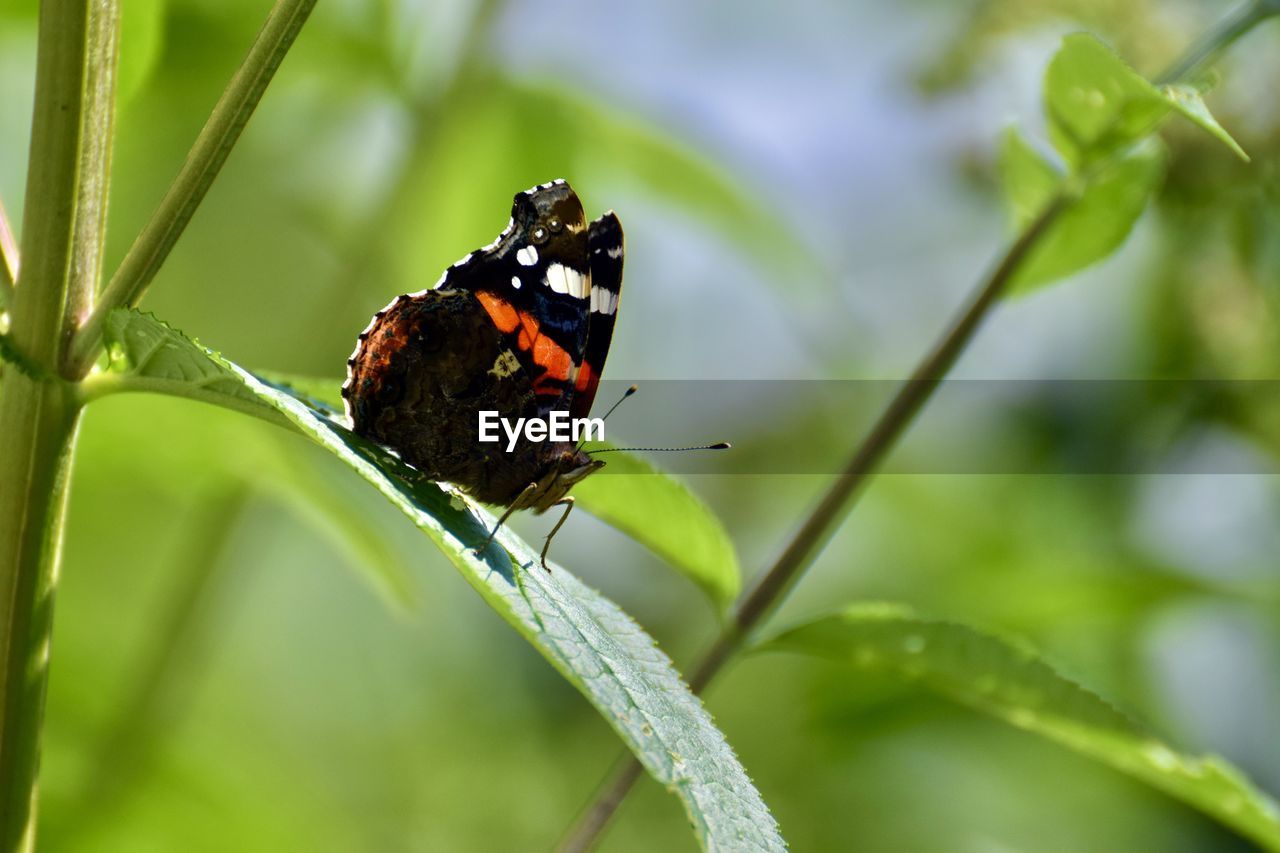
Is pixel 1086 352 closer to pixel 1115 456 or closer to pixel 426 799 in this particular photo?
pixel 1115 456

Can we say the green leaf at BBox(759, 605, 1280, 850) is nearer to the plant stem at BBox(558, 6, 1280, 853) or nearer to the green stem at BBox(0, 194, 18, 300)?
the plant stem at BBox(558, 6, 1280, 853)

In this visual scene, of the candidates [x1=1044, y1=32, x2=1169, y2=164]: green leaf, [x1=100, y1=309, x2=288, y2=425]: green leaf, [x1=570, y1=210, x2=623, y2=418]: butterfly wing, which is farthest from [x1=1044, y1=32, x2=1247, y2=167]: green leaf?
[x1=100, y1=309, x2=288, y2=425]: green leaf

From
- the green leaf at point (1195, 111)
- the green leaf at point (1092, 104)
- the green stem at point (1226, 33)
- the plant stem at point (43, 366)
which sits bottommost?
the plant stem at point (43, 366)

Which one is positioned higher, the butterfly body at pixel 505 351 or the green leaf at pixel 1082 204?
the green leaf at pixel 1082 204

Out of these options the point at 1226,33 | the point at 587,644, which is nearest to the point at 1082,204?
the point at 1226,33

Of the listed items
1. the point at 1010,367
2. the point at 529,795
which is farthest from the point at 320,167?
the point at 1010,367

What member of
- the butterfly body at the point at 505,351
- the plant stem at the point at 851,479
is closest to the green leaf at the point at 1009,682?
the plant stem at the point at 851,479

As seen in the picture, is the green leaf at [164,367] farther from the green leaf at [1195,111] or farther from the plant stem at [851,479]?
the green leaf at [1195,111]

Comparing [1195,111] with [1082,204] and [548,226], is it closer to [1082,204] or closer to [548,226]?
[1082,204]
